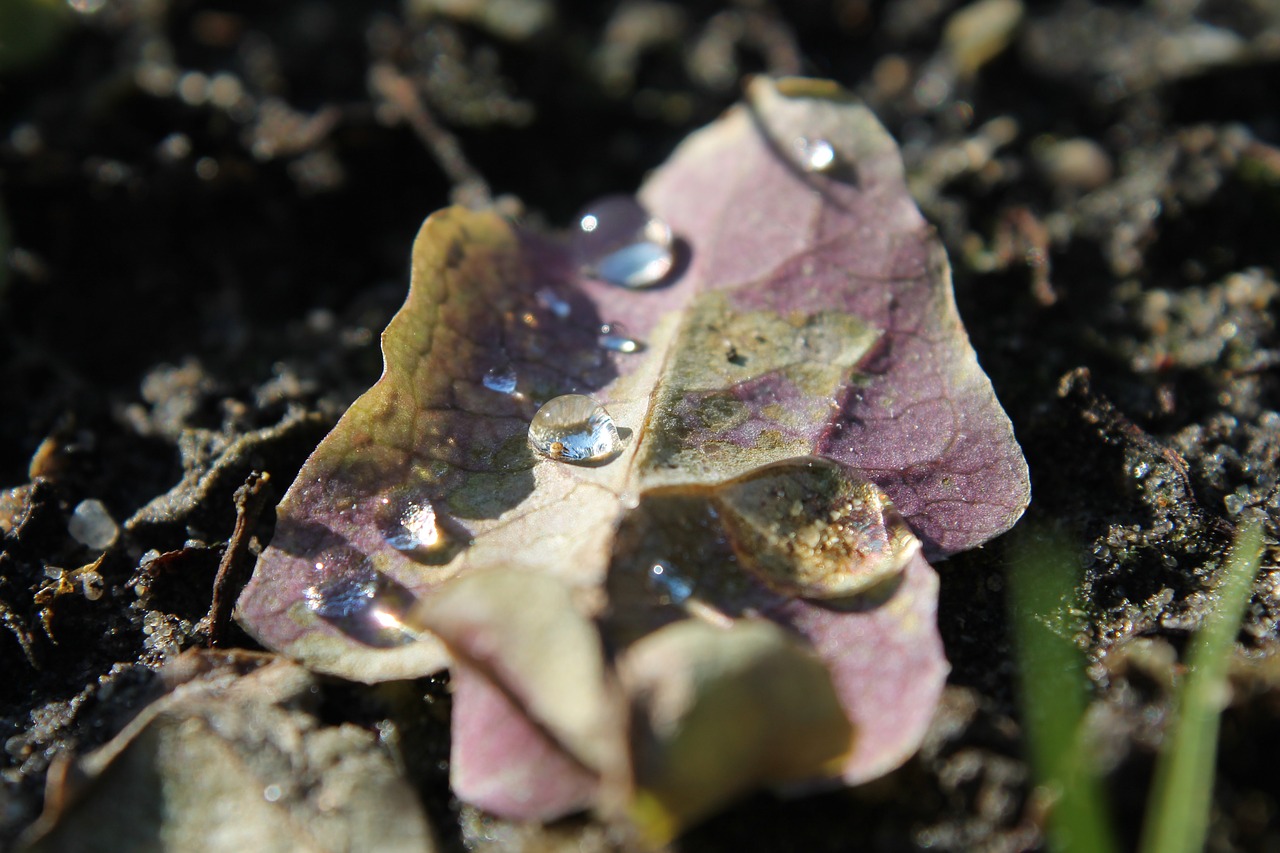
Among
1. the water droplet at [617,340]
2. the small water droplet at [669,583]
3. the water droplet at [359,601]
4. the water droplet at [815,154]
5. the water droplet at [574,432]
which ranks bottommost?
the water droplet at [359,601]

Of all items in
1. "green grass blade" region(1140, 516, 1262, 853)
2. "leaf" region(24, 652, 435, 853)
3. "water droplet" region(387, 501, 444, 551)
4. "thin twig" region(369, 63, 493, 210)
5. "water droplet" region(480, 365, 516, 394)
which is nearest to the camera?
"green grass blade" region(1140, 516, 1262, 853)

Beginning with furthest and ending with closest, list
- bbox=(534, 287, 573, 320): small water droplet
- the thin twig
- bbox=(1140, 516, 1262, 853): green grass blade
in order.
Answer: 1. the thin twig
2. bbox=(534, 287, 573, 320): small water droplet
3. bbox=(1140, 516, 1262, 853): green grass blade

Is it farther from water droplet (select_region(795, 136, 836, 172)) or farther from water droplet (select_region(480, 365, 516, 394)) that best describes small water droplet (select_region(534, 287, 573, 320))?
water droplet (select_region(795, 136, 836, 172))

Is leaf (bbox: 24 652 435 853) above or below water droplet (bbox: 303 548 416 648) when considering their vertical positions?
below

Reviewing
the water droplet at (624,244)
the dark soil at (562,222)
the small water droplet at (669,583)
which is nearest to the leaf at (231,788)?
the dark soil at (562,222)

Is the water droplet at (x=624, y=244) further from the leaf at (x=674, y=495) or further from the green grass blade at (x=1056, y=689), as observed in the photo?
the green grass blade at (x=1056, y=689)

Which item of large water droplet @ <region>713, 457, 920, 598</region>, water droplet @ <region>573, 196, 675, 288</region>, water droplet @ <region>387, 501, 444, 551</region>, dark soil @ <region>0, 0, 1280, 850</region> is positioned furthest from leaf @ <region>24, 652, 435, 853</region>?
water droplet @ <region>573, 196, 675, 288</region>

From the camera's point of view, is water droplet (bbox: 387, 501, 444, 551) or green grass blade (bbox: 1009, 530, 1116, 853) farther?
water droplet (bbox: 387, 501, 444, 551)

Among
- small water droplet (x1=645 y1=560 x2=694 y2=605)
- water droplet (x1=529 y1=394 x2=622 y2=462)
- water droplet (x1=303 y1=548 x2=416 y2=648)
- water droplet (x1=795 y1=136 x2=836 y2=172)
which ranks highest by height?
water droplet (x1=795 y1=136 x2=836 y2=172)
